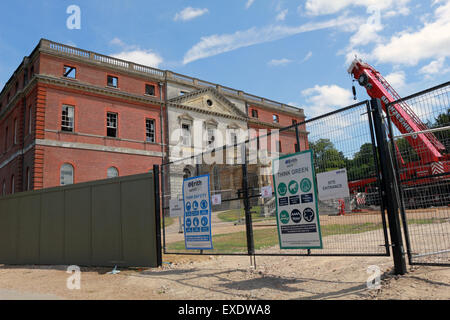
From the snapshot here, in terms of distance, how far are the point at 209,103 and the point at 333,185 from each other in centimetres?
3203

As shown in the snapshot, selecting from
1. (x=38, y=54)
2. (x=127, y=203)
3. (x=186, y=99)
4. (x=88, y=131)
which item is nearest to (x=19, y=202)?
(x=127, y=203)

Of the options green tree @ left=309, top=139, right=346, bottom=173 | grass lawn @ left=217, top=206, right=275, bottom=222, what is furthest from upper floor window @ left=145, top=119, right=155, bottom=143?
green tree @ left=309, top=139, right=346, bottom=173

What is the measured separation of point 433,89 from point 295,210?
2877mm

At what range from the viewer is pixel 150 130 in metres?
31.8

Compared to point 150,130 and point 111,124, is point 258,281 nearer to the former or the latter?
point 111,124

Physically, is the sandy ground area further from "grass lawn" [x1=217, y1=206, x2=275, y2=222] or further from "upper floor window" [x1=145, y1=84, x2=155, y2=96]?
"upper floor window" [x1=145, y1=84, x2=155, y2=96]

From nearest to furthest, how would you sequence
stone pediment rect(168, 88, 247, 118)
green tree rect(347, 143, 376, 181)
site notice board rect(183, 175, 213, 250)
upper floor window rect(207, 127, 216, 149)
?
green tree rect(347, 143, 376, 181), site notice board rect(183, 175, 213, 250), stone pediment rect(168, 88, 247, 118), upper floor window rect(207, 127, 216, 149)

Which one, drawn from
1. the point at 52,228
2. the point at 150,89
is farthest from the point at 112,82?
the point at 52,228

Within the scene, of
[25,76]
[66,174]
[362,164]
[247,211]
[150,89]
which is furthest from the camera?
[150,89]

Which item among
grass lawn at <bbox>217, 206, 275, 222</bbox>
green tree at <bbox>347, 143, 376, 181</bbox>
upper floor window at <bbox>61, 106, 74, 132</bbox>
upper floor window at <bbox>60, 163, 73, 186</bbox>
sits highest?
upper floor window at <bbox>61, 106, 74, 132</bbox>

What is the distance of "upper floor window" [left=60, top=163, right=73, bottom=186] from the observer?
25.3 metres

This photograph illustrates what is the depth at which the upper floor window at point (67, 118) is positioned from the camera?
26.2 meters

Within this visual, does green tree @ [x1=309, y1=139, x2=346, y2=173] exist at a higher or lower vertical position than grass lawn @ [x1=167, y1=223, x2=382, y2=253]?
higher

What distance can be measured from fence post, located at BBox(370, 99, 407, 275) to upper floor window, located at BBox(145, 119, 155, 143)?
1083 inches
